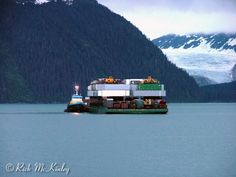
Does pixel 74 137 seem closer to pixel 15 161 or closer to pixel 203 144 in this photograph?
pixel 203 144

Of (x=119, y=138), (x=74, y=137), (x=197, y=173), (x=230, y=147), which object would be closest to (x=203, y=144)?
(x=230, y=147)

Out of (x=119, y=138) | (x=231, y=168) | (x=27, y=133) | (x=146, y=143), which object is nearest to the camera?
(x=231, y=168)

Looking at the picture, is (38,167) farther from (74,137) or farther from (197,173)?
(74,137)

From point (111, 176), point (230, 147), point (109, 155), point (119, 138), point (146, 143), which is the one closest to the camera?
point (111, 176)

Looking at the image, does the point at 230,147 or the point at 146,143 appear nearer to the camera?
the point at 230,147

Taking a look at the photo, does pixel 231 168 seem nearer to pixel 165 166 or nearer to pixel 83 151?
pixel 165 166

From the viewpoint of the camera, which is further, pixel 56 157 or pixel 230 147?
pixel 230 147

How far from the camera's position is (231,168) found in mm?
68000

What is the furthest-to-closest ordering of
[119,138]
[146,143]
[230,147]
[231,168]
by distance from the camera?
1. [119,138]
2. [146,143]
3. [230,147]
4. [231,168]

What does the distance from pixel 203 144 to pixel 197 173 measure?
3442 cm

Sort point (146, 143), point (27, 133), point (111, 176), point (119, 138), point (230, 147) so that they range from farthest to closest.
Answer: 1. point (27, 133)
2. point (119, 138)
3. point (146, 143)
4. point (230, 147)
5. point (111, 176)

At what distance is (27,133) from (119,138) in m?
21.9

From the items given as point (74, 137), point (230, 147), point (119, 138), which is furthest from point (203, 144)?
point (74, 137)

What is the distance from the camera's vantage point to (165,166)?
7000 cm
